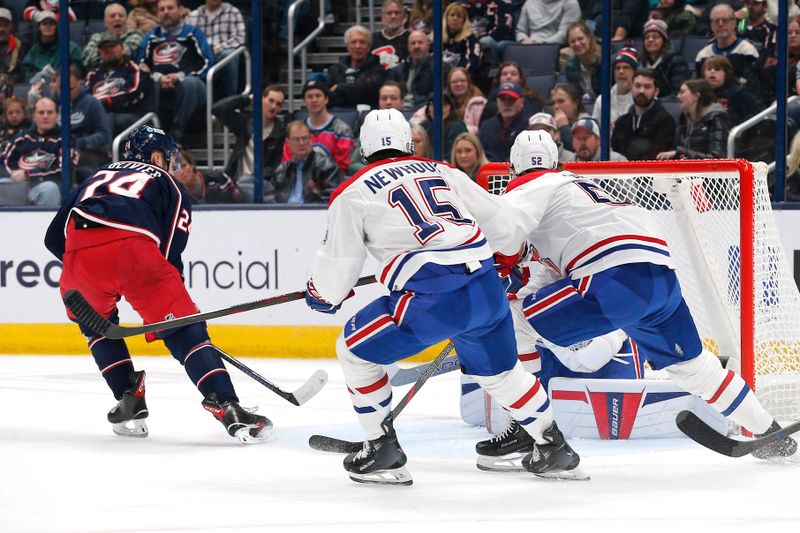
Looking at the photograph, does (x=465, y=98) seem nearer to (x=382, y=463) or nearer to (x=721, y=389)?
(x=721, y=389)

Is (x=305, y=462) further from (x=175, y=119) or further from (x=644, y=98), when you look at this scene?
(x=175, y=119)

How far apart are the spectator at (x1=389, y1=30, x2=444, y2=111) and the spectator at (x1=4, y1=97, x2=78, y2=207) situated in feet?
6.01

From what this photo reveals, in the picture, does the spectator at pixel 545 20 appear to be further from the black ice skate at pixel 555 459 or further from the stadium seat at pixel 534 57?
the black ice skate at pixel 555 459

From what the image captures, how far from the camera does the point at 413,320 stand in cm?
310

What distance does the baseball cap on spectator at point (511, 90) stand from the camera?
6.41 metres

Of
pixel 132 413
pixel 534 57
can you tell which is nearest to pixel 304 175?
pixel 534 57

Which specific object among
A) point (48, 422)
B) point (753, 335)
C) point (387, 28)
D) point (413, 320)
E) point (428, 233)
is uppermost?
point (387, 28)

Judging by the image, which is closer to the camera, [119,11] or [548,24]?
[548,24]

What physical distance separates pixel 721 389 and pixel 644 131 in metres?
2.90

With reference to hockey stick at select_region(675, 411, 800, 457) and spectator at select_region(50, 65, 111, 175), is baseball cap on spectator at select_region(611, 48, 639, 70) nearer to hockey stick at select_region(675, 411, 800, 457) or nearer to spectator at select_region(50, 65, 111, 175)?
spectator at select_region(50, 65, 111, 175)

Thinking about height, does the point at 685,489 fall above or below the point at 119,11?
below

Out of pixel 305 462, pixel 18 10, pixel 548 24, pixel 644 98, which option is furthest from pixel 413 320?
pixel 18 10

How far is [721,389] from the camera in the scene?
11.2ft

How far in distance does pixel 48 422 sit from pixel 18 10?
3.87m
